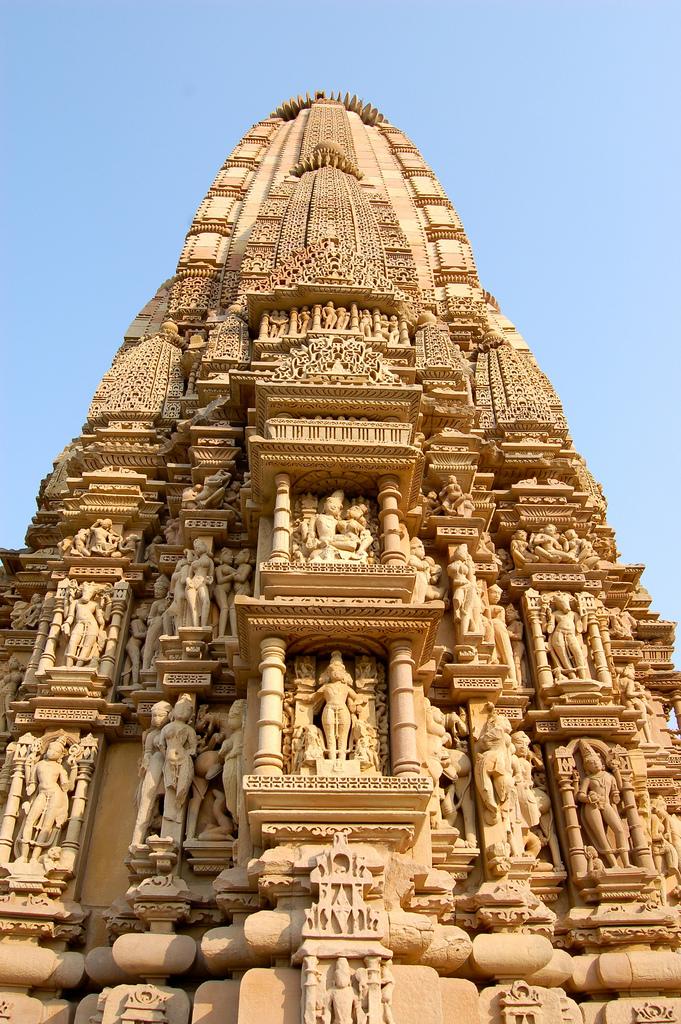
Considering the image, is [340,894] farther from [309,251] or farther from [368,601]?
[309,251]

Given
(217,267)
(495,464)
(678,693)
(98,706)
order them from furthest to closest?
1. (217,267)
2. (678,693)
3. (495,464)
4. (98,706)

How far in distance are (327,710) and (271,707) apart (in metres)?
0.56

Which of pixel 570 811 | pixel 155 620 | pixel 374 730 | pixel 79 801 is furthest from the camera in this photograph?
pixel 155 620

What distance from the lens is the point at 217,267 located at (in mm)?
19594

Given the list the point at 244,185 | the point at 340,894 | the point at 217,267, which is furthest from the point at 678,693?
the point at 244,185

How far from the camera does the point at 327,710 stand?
830 centimetres

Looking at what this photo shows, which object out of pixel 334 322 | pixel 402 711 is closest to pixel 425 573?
pixel 402 711

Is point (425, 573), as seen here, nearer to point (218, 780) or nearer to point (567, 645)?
point (567, 645)

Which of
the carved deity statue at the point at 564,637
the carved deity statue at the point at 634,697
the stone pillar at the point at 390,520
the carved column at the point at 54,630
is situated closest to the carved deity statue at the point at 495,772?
the carved deity statue at the point at 564,637

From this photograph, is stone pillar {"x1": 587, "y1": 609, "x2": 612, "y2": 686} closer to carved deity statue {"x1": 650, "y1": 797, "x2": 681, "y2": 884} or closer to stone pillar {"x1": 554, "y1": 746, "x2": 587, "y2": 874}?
stone pillar {"x1": 554, "y1": 746, "x2": 587, "y2": 874}

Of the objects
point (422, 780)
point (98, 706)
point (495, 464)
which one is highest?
point (495, 464)

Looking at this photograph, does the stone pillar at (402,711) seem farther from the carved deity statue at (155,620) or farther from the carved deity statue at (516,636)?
the carved deity statue at (155,620)

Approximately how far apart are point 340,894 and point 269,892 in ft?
2.29

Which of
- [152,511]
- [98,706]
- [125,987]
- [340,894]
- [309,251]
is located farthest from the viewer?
[309,251]
